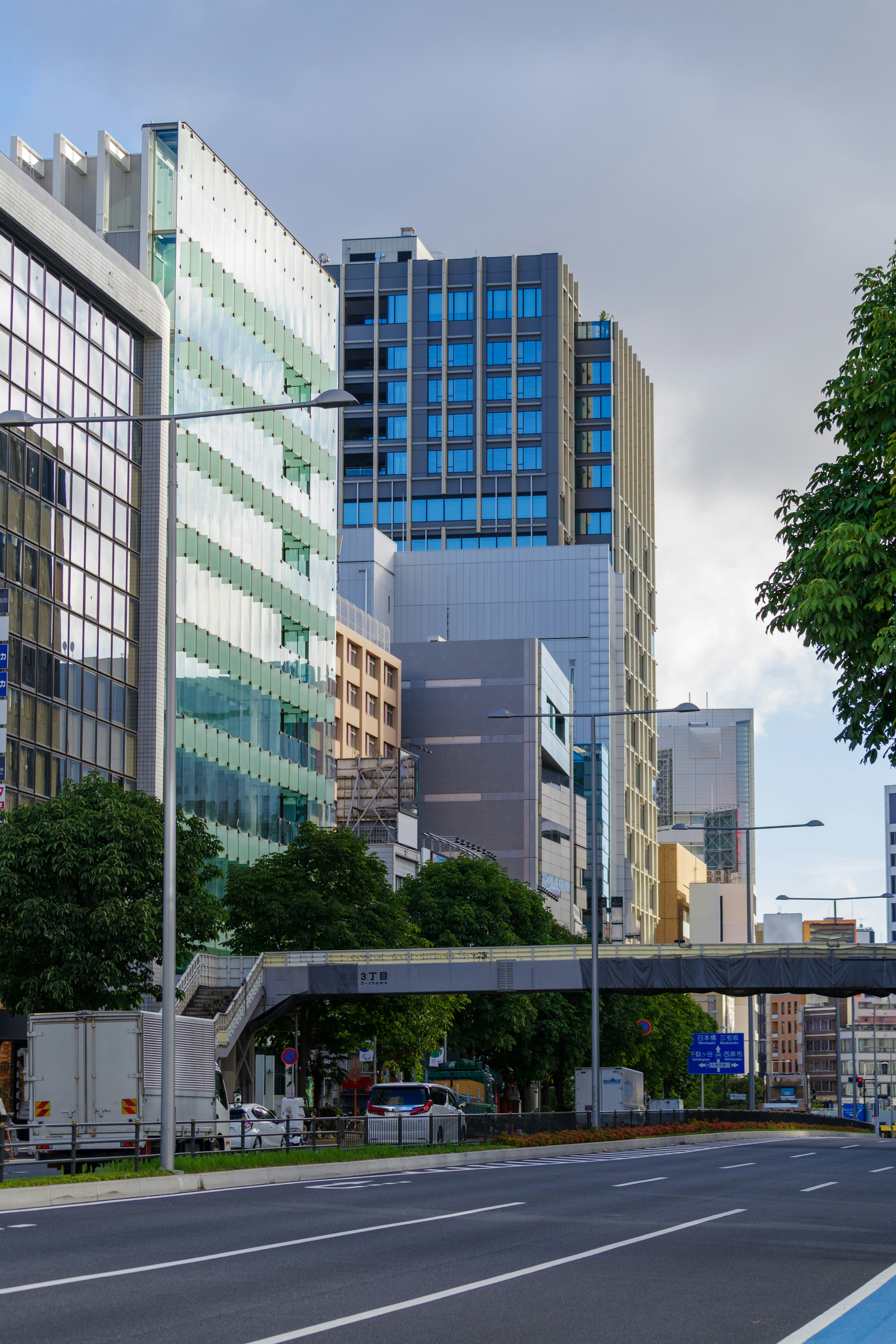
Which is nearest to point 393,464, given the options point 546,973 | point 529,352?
point 529,352

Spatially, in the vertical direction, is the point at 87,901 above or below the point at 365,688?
below

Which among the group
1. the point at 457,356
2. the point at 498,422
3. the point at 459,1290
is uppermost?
the point at 457,356

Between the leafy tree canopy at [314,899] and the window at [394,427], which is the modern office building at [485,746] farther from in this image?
the leafy tree canopy at [314,899]

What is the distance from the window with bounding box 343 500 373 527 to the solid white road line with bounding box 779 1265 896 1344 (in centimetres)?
14783

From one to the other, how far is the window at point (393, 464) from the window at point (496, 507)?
8.34m

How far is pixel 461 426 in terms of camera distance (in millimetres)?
161875

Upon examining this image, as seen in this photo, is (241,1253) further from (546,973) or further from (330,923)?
(546,973)

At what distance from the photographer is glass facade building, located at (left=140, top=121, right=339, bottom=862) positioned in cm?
7300

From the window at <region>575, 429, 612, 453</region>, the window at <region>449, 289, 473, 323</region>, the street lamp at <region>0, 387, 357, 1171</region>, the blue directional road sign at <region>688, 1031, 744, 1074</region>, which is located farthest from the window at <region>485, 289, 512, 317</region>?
the street lamp at <region>0, 387, 357, 1171</region>

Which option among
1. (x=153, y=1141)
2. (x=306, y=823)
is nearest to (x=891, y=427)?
(x=153, y=1141)

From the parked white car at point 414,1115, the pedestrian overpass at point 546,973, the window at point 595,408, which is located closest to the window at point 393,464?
the window at point 595,408

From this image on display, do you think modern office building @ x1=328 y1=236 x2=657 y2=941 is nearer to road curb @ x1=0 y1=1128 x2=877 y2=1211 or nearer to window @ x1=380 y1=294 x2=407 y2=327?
window @ x1=380 y1=294 x2=407 y2=327

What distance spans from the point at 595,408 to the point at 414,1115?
12738 cm

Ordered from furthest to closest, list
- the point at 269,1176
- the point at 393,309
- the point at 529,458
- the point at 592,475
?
the point at 592,475
the point at 393,309
the point at 529,458
the point at 269,1176
